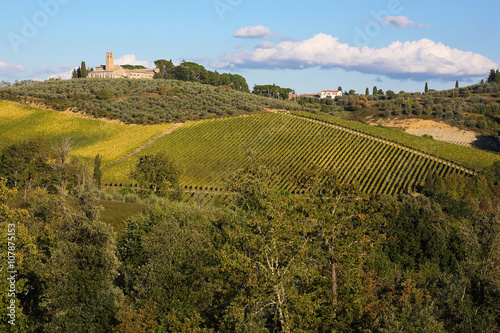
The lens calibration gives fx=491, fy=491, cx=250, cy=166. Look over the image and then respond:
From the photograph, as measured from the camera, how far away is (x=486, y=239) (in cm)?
3962

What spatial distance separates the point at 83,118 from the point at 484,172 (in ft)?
268

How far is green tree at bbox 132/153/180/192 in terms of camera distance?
64250 mm

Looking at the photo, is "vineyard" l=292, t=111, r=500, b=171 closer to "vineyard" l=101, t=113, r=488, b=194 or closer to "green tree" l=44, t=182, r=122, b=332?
"vineyard" l=101, t=113, r=488, b=194

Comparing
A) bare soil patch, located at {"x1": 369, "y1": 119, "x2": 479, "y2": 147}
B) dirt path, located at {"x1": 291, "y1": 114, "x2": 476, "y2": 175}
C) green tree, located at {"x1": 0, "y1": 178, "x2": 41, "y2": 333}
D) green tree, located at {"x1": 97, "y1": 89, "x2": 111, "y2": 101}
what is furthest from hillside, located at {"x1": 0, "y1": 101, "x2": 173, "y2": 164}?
bare soil patch, located at {"x1": 369, "y1": 119, "x2": 479, "y2": 147}

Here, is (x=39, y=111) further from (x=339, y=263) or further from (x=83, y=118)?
(x=339, y=263)

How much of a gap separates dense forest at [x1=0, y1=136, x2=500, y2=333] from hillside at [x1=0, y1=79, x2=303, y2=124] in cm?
7367

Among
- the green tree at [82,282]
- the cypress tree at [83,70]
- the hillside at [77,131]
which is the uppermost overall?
the cypress tree at [83,70]

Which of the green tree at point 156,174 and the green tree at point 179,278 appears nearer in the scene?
the green tree at point 179,278

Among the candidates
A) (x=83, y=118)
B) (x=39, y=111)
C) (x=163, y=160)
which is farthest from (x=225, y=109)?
(x=163, y=160)

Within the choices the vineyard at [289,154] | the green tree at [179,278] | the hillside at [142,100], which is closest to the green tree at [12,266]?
the green tree at [179,278]

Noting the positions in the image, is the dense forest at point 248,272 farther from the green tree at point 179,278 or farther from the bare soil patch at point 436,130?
the bare soil patch at point 436,130

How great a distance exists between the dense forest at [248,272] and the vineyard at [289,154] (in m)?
34.2

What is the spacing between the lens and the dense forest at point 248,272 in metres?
22.0

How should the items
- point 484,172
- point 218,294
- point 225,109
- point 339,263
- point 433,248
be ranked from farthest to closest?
point 225,109 → point 484,172 → point 433,248 → point 218,294 → point 339,263
